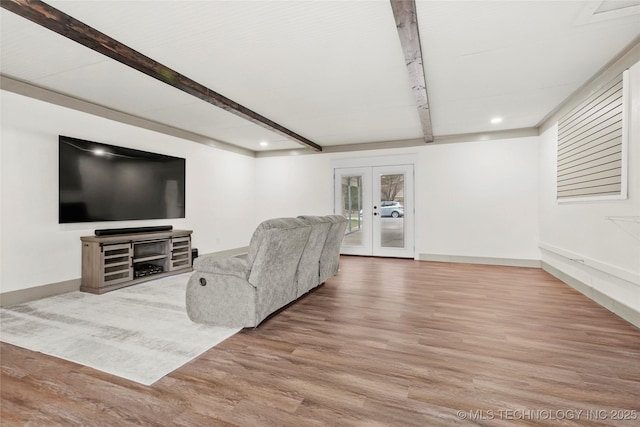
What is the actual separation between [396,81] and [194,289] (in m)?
3.08

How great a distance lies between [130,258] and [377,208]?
467 centimetres

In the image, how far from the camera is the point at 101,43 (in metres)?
2.55

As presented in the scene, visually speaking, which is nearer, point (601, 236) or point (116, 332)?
point (116, 332)

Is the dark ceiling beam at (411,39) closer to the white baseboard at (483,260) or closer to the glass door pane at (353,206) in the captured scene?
the glass door pane at (353,206)

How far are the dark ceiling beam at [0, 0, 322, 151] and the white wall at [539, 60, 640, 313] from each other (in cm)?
431

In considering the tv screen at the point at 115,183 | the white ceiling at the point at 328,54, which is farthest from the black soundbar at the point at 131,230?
the white ceiling at the point at 328,54

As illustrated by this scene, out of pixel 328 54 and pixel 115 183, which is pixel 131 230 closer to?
pixel 115 183

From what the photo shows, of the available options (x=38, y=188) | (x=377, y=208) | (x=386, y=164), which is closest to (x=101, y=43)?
(x=38, y=188)

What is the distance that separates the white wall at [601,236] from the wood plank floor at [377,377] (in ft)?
1.41

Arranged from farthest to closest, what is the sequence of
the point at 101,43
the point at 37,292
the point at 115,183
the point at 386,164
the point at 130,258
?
the point at 386,164
the point at 115,183
the point at 130,258
the point at 37,292
the point at 101,43

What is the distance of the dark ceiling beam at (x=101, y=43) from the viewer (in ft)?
7.00

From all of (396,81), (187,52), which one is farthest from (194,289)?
(396,81)

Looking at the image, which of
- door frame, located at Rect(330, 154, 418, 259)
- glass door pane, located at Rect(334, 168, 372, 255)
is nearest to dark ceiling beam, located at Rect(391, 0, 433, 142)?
door frame, located at Rect(330, 154, 418, 259)

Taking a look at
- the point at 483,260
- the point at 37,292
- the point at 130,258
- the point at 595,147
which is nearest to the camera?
the point at 595,147
